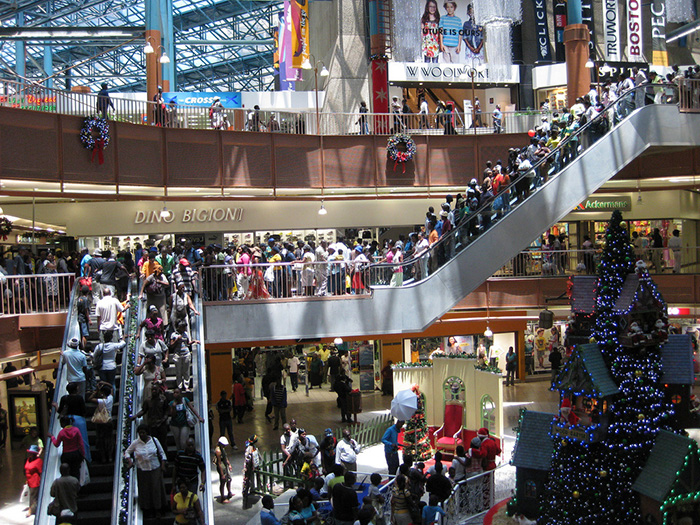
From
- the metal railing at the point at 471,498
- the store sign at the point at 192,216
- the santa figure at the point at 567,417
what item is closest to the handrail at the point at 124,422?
the metal railing at the point at 471,498

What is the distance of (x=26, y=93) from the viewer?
783 inches

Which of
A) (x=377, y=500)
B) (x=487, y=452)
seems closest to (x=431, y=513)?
(x=377, y=500)

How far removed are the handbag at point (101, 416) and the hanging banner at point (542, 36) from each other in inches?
984

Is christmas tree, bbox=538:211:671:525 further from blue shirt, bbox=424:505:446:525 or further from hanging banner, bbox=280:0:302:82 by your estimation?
hanging banner, bbox=280:0:302:82

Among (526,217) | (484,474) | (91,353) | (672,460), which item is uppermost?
(526,217)

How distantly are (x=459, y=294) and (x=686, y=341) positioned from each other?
8.39 meters

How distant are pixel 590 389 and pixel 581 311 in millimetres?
1790

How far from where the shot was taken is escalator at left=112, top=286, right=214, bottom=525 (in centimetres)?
1205

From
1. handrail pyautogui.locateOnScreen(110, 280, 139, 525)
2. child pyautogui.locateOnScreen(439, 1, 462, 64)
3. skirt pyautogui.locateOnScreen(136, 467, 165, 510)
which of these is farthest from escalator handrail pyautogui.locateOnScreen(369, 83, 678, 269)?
child pyautogui.locateOnScreen(439, 1, 462, 64)

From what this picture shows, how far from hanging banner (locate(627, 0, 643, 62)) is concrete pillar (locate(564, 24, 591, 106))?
21.0ft

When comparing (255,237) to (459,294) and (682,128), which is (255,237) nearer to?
(459,294)

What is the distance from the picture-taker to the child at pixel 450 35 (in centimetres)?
3228

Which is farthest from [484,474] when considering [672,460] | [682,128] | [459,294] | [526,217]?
[682,128]

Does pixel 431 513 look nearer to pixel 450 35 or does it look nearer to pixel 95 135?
pixel 95 135
